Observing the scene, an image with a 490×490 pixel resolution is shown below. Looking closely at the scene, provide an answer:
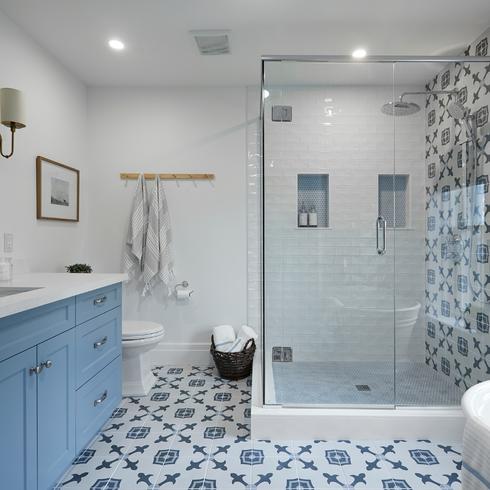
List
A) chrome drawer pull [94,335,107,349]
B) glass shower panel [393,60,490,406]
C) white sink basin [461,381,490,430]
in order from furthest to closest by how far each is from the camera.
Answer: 1. glass shower panel [393,60,490,406]
2. chrome drawer pull [94,335,107,349]
3. white sink basin [461,381,490,430]

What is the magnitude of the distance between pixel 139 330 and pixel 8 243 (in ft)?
3.30

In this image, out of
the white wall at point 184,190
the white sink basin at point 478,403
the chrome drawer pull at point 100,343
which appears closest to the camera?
the white sink basin at point 478,403

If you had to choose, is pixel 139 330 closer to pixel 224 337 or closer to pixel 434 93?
pixel 224 337

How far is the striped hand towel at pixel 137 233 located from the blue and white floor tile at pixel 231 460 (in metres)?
1.25

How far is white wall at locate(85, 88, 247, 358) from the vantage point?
10.3 feet

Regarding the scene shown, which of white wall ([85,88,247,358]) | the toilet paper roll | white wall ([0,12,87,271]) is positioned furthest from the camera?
white wall ([85,88,247,358])

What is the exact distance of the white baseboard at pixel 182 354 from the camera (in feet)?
10.3

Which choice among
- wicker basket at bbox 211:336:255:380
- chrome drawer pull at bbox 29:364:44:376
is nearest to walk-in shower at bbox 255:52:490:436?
wicker basket at bbox 211:336:255:380

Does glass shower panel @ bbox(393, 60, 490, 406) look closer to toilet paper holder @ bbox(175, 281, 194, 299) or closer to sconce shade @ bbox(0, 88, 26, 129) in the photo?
toilet paper holder @ bbox(175, 281, 194, 299)

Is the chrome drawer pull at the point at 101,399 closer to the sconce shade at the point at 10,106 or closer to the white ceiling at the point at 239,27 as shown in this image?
the sconce shade at the point at 10,106

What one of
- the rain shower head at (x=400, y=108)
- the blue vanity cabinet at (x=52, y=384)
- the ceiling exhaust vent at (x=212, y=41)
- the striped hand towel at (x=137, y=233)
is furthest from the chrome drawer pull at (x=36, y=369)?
the rain shower head at (x=400, y=108)

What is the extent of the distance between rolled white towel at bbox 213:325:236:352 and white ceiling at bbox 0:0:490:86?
2.13 m

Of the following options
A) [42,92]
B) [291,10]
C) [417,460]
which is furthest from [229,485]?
[42,92]

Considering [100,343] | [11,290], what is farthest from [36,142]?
[100,343]
